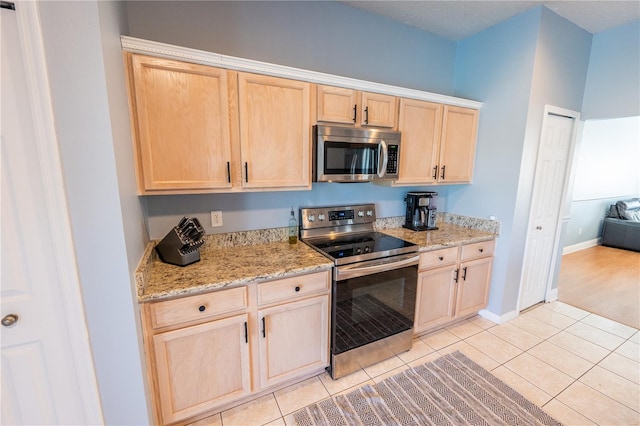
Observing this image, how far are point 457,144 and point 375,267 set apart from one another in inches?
63.6

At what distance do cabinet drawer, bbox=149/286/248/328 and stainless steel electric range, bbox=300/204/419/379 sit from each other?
646 mm

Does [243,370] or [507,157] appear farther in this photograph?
[507,157]

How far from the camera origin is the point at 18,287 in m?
1.06

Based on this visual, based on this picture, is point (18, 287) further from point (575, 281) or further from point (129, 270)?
point (575, 281)

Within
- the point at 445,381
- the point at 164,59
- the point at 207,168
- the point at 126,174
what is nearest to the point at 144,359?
the point at 126,174

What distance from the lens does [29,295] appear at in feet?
3.51

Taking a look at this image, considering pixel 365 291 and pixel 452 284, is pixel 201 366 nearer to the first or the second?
pixel 365 291

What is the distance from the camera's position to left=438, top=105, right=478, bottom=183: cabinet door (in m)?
2.57

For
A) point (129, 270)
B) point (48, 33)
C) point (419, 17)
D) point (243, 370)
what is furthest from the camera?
point (419, 17)

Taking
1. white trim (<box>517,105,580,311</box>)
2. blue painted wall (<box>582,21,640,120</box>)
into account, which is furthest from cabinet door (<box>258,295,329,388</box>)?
blue painted wall (<box>582,21,640,120</box>)

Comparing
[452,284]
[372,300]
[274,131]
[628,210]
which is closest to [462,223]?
[452,284]

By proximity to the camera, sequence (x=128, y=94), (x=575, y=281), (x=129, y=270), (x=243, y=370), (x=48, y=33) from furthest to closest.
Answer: (x=575, y=281) < (x=243, y=370) < (x=128, y=94) < (x=129, y=270) < (x=48, y=33)

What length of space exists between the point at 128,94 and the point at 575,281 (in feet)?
17.6

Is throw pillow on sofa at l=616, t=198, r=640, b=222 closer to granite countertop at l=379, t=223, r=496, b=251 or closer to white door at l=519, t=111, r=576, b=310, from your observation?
white door at l=519, t=111, r=576, b=310
